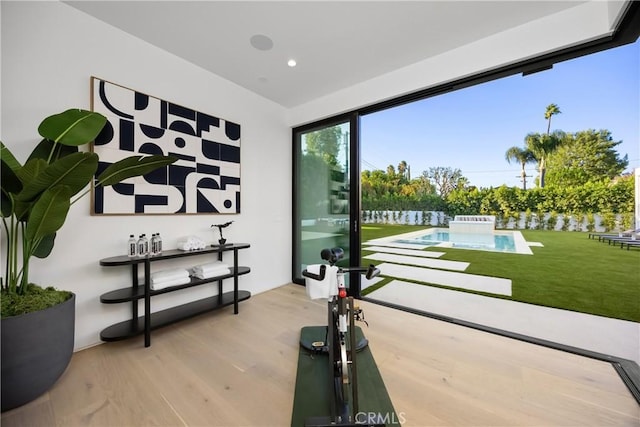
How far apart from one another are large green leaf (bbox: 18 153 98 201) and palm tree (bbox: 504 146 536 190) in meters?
4.65

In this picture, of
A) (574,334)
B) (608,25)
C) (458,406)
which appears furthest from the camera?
(574,334)

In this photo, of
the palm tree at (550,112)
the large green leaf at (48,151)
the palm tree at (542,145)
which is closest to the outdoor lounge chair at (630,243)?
the palm tree at (542,145)

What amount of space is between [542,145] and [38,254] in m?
5.31

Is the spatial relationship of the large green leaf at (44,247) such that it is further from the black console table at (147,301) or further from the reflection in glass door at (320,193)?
the reflection in glass door at (320,193)

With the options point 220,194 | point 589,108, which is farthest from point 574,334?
point 220,194

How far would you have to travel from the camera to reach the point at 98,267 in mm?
2111

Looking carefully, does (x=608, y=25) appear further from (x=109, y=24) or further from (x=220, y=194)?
(x=109, y=24)

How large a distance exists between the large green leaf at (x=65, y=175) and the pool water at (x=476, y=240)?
4791 millimetres

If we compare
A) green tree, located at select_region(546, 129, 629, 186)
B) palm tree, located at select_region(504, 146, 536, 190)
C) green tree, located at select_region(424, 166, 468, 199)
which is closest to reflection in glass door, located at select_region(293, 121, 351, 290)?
green tree, located at select_region(424, 166, 468, 199)

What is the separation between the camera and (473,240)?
4.16 meters

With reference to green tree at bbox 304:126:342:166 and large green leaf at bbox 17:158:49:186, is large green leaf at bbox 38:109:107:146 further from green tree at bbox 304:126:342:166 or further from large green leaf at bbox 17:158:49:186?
green tree at bbox 304:126:342:166

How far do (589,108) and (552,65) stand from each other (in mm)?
1164

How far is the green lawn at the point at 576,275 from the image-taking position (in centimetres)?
277

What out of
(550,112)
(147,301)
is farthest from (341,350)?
(550,112)
